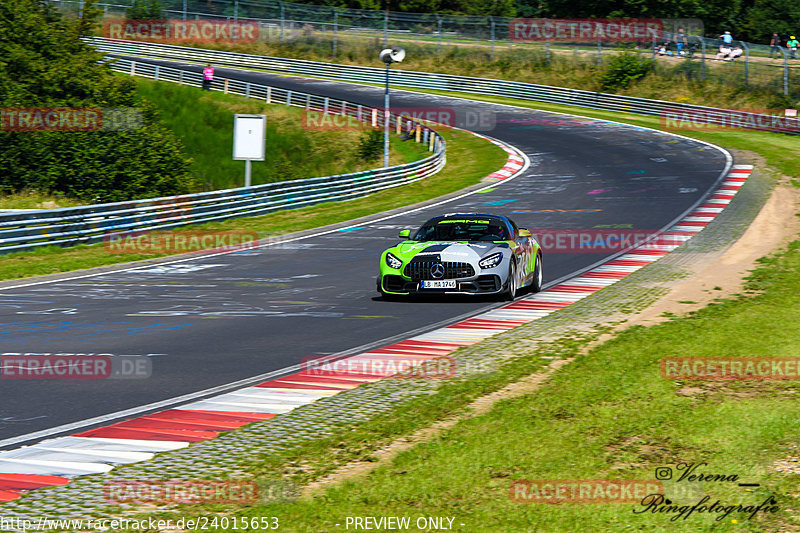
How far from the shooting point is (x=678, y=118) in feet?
177

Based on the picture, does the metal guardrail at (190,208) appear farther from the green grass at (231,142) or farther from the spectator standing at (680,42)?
the spectator standing at (680,42)

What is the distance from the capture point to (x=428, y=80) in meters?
64.9

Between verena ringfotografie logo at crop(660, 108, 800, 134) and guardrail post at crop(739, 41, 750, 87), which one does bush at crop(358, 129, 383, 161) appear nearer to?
verena ringfotografie logo at crop(660, 108, 800, 134)

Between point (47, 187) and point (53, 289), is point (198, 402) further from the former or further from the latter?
point (47, 187)

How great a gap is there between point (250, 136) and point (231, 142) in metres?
22.4

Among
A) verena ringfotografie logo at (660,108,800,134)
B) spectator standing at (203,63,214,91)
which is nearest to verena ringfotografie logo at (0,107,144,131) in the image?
spectator standing at (203,63,214,91)

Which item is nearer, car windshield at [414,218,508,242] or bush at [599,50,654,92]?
car windshield at [414,218,508,242]

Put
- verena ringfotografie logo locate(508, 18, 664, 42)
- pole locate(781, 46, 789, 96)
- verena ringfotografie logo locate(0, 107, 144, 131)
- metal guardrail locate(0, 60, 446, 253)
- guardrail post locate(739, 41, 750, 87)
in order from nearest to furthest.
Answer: metal guardrail locate(0, 60, 446, 253)
verena ringfotografie logo locate(0, 107, 144, 131)
pole locate(781, 46, 789, 96)
guardrail post locate(739, 41, 750, 87)
verena ringfotografie logo locate(508, 18, 664, 42)

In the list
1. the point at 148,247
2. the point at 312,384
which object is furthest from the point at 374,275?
the point at 312,384

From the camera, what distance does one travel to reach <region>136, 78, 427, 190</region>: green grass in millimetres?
48469

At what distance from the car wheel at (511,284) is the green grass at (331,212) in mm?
10149

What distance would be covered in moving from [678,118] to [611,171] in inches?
731

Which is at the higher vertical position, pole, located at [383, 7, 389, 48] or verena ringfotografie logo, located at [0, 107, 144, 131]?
pole, located at [383, 7, 389, 48]

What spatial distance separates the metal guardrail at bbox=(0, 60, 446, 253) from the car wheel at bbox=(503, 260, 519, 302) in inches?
480
